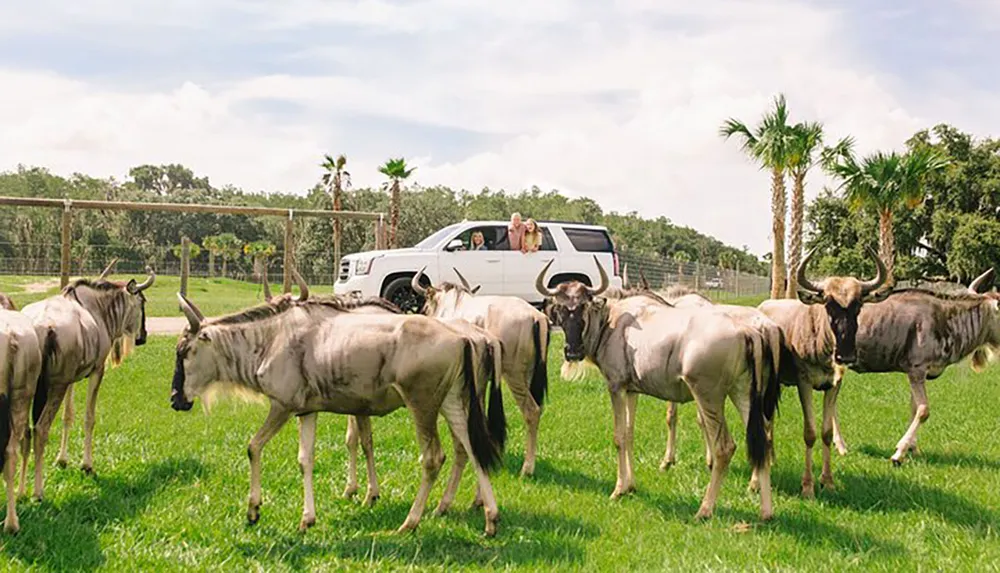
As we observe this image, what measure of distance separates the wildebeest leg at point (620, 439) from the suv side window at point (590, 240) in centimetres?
1186

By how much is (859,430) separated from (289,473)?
679cm

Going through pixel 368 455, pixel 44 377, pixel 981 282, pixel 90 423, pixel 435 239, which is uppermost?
pixel 435 239

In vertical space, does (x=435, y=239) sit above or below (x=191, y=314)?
above

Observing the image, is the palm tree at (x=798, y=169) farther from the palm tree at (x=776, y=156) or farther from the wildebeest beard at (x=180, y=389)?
the wildebeest beard at (x=180, y=389)

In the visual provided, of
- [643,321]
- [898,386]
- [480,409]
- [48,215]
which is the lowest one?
[898,386]

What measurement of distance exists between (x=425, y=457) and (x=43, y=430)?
3.24m

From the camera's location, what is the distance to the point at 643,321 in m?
7.35

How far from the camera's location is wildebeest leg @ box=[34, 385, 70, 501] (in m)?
6.49

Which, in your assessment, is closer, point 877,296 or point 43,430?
point 43,430

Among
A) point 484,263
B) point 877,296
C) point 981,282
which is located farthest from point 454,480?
point 484,263

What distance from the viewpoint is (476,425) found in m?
6.02

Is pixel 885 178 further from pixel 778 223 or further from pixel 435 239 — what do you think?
pixel 435 239

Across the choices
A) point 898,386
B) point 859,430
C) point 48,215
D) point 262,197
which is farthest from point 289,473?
point 262,197

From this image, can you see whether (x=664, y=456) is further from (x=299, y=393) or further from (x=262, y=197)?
(x=262, y=197)
